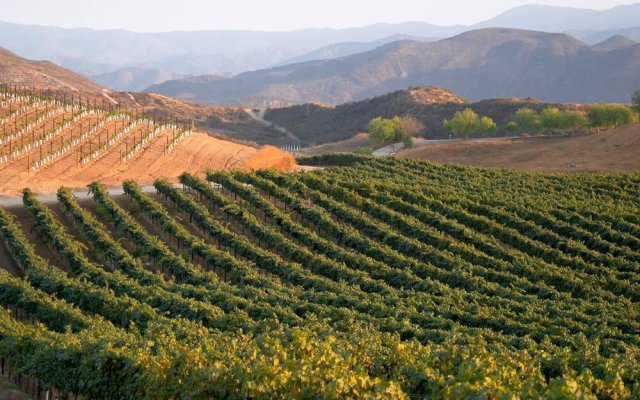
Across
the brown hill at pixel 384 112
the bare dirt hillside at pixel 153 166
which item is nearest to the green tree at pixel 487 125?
the brown hill at pixel 384 112

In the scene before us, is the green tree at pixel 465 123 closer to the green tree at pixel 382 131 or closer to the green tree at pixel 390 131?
the green tree at pixel 390 131

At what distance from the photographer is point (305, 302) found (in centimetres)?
2734

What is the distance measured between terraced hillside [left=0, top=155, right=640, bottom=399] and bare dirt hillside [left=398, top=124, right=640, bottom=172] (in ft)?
44.2

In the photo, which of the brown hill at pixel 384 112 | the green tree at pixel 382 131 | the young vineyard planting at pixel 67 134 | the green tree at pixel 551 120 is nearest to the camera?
the young vineyard planting at pixel 67 134

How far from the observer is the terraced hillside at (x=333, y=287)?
54.2 feet

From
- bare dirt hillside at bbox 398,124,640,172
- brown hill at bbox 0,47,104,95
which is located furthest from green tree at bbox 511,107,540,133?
brown hill at bbox 0,47,104,95

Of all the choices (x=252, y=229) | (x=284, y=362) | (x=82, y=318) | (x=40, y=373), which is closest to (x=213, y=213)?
(x=252, y=229)

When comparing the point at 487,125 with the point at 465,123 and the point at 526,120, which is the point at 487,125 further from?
the point at 526,120

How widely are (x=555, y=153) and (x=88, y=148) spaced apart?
4069cm

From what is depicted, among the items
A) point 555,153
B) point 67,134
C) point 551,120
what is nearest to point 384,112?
point 551,120

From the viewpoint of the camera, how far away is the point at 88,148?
200 feet

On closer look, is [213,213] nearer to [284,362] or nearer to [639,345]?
[639,345]

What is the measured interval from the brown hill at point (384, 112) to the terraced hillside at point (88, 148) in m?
58.2

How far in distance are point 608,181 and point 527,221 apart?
13.4 meters
